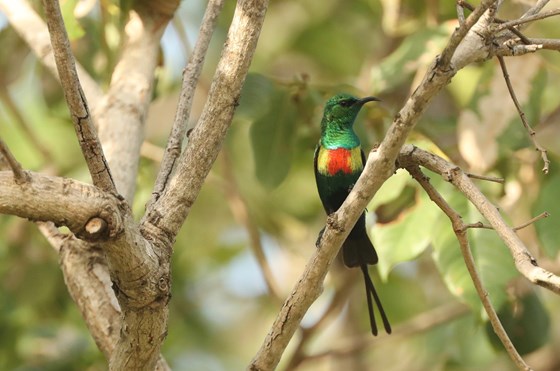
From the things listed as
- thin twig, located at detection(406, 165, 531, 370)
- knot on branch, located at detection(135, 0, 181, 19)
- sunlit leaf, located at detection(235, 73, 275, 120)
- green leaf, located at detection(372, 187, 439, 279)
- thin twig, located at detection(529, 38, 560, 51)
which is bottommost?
thin twig, located at detection(406, 165, 531, 370)

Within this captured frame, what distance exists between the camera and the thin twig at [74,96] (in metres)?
2.13

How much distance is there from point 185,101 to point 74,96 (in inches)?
25.3

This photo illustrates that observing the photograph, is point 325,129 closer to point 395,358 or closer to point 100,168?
point 100,168

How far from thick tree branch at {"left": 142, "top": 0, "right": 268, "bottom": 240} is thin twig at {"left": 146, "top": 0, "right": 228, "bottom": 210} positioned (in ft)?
0.43

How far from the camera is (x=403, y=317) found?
5.58 metres

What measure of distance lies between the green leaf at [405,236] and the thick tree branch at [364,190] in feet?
3.09

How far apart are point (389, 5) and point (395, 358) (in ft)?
11.5

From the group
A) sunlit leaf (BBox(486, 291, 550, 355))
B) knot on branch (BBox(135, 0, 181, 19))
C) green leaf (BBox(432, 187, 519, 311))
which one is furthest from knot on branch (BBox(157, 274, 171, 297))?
sunlit leaf (BBox(486, 291, 550, 355))

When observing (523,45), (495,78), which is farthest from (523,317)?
(523,45)

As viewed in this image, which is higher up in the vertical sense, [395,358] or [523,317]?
[395,358]

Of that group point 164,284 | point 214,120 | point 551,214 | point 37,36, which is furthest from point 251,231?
point 164,284

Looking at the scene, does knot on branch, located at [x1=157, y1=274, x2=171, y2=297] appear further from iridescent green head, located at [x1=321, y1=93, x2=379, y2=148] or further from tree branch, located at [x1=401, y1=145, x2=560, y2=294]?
iridescent green head, located at [x1=321, y1=93, x2=379, y2=148]

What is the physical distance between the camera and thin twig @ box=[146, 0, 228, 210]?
2717mm

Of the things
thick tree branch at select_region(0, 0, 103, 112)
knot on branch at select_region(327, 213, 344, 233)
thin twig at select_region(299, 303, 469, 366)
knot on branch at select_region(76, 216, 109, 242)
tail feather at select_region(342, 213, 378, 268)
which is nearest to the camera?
knot on branch at select_region(76, 216, 109, 242)
